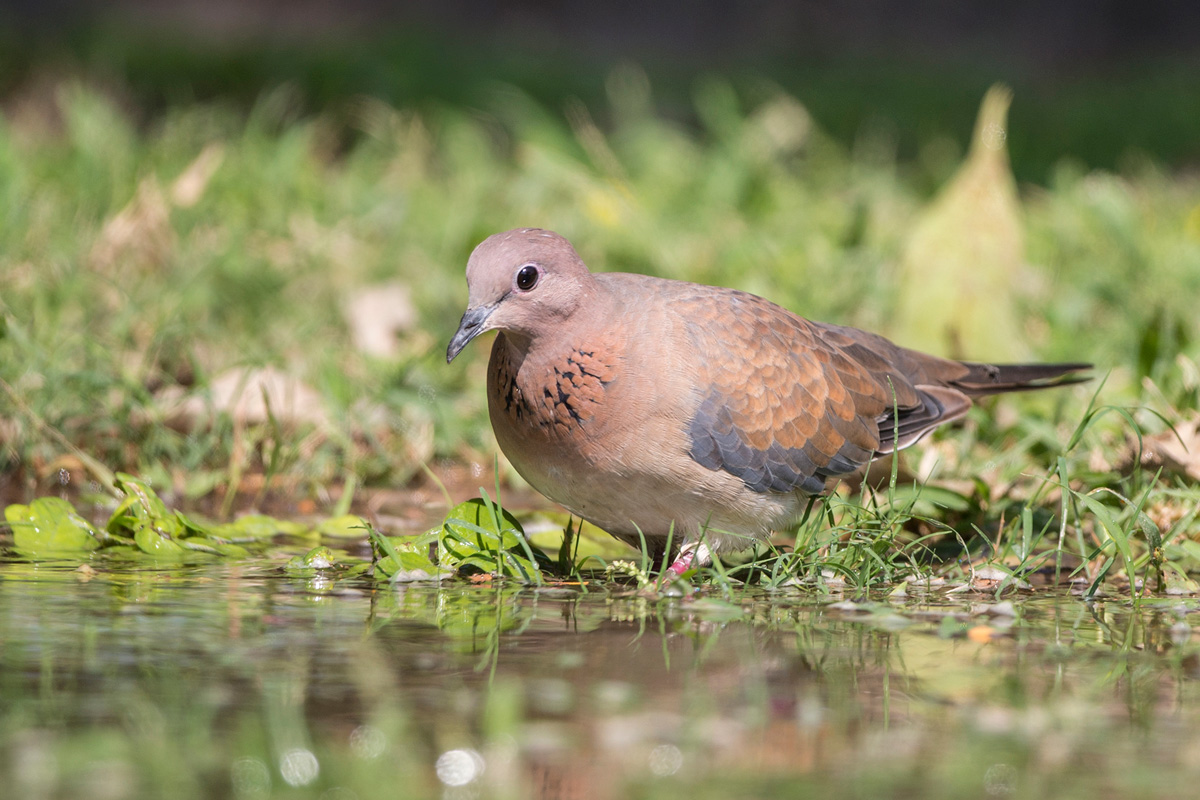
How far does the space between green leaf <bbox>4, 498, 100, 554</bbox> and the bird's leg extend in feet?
5.05

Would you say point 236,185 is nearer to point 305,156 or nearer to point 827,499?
point 305,156

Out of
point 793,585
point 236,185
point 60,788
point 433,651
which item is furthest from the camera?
point 236,185

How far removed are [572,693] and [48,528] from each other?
183 cm

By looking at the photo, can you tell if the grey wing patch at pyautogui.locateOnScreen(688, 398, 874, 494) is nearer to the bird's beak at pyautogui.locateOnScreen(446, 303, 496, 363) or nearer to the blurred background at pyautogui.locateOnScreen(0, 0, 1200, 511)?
the bird's beak at pyautogui.locateOnScreen(446, 303, 496, 363)

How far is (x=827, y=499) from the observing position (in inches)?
139

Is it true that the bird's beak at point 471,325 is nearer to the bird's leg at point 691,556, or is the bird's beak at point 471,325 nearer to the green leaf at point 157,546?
the bird's leg at point 691,556

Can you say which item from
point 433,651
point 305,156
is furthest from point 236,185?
point 433,651

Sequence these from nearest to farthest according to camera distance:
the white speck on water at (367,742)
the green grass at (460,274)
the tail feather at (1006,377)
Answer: the white speck on water at (367,742) → the green grass at (460,274) → the tail feather at (1006,377)

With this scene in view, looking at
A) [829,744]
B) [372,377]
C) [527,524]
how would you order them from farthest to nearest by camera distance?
[372,377]
[527,524]
[829,744]

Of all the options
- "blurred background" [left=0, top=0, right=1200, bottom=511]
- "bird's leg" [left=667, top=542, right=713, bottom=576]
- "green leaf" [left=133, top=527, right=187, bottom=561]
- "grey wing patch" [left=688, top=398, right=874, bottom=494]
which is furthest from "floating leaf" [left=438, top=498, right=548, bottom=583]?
"blurred background" [left=0, top=0, right=1200, bottom=511]

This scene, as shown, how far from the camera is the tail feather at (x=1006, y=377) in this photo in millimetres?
4258

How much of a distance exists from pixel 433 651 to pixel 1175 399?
2895mm

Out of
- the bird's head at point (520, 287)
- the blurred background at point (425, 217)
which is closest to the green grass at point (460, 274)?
the blurred background at point (425, 217)

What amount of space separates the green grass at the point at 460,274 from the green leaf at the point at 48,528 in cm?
39
